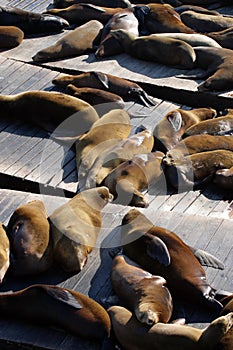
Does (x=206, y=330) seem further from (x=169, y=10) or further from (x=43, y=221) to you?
(x=169, y=10)

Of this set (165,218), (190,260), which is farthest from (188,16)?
(190,260)

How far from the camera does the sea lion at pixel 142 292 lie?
4344mm

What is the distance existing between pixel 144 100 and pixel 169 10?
2079 millimetres

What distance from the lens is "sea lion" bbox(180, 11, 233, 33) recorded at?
29.4ft

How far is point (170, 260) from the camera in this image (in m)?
4.75

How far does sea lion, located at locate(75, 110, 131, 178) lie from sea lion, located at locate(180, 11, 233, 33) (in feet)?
8.20

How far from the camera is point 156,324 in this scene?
168 inches

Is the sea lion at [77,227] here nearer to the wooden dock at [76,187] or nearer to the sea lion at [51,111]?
the wooden dock at [76,187]

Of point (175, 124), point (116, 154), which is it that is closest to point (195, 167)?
point (116, 154)

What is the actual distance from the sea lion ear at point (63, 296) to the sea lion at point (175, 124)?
230 cm

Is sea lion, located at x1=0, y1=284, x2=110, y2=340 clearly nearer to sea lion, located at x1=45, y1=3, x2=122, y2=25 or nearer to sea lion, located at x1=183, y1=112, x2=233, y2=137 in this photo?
sea lion, located at x1=183, y1=112, x2=233, y2=137

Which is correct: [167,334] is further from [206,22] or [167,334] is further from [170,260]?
[206,22]

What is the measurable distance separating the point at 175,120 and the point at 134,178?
111 centimetres

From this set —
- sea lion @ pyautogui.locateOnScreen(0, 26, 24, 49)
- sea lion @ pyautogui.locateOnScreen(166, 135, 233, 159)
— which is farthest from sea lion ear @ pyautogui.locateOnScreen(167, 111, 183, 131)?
sea lion @ pyautogui.locateOnScreen(0, 26, 24, 49)
